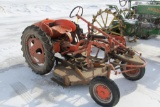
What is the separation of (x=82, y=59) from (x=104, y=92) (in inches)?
49.3

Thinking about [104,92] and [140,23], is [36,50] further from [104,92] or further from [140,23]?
[140,23]

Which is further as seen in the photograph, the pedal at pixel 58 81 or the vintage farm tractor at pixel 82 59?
the pedal at pixel 58 81

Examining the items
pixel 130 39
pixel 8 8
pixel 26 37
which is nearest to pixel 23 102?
pixel 26 37

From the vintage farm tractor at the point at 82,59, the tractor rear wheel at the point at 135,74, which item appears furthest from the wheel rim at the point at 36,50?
the tractor rear wheel at the point at 135,74

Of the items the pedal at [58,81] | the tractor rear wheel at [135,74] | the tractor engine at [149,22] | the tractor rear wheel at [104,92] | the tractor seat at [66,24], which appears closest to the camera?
the tractor rear wheel at [104,92]

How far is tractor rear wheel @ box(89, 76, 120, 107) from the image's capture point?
133 inches

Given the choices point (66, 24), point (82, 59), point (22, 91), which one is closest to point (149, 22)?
point (66, 24)

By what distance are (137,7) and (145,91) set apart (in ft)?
12.8

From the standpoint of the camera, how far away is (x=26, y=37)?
472cm

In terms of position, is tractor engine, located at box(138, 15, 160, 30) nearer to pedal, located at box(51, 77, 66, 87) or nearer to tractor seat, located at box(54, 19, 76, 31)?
tractor seat, located at box(54, 19, 76, 31)

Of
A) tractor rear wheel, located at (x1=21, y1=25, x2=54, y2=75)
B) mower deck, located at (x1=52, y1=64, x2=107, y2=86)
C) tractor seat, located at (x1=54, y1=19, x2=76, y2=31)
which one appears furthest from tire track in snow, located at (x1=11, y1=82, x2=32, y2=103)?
tractor seat, located at (x1=54, y1=19, x2=76, y2=31)

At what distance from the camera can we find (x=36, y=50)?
4617 millimetres

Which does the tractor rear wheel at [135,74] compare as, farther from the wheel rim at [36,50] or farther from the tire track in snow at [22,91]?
the tire track in snow at [22,91]

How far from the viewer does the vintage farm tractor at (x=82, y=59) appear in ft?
11.9
